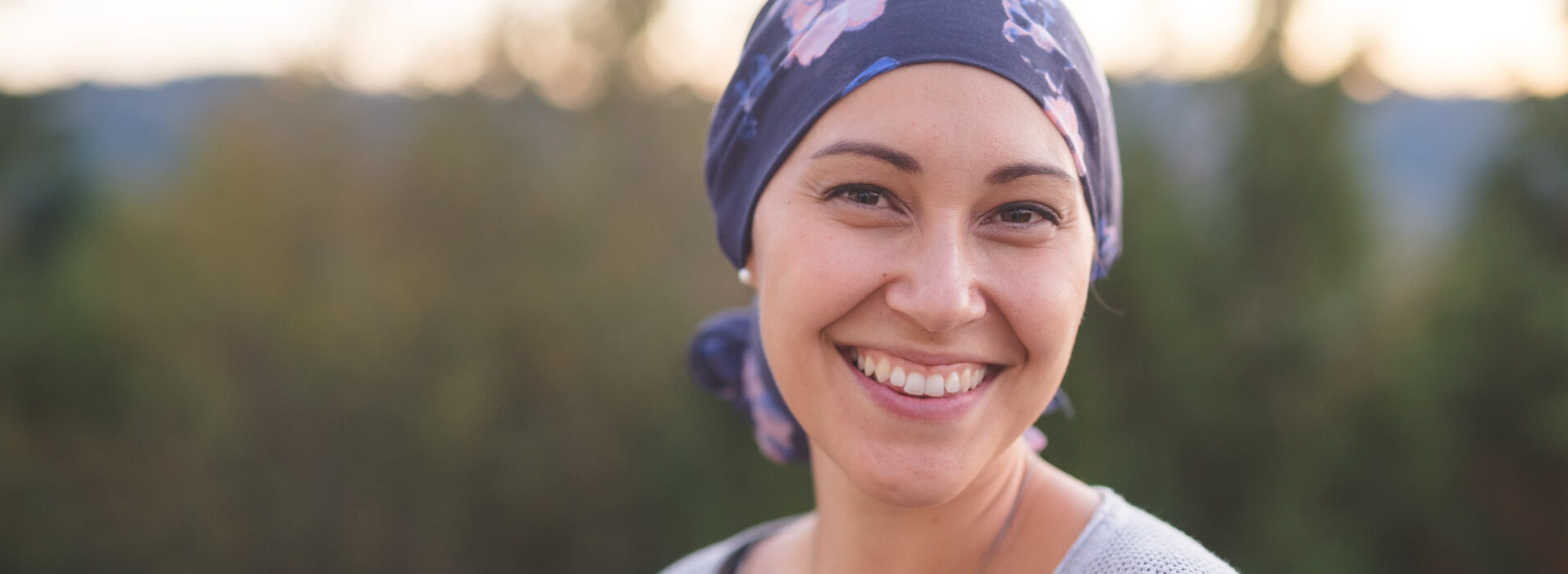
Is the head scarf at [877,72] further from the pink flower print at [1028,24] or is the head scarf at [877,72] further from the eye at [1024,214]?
the eye at [1024,214]

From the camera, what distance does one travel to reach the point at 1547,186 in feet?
16.8

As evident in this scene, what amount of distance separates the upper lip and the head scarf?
34 centimetres

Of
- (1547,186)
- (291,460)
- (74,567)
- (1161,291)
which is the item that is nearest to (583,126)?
(291,460)

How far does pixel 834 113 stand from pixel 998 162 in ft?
0.83

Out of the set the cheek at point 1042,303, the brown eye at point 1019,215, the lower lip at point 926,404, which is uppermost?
the brown eye at point 1019,215

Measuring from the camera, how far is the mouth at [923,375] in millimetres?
1424

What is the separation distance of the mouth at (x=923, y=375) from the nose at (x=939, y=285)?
70 millimetres

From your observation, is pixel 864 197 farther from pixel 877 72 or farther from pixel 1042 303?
pixel 1042 303

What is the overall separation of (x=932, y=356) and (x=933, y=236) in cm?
17

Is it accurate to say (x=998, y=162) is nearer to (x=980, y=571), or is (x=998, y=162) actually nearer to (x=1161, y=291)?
(x=980, y=571)

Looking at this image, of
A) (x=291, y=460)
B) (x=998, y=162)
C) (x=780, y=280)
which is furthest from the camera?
(x=291, y=460)

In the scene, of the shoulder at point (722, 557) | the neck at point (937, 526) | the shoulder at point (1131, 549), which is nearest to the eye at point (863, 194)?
the neck at point (937, 526)

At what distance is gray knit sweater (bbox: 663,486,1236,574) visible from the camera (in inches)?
57.1

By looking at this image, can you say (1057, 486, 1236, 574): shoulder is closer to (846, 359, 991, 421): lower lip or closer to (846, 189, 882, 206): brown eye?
(846, 359, 991, 421): lower lip
